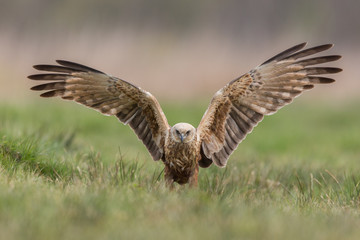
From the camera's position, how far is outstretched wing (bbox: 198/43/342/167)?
5566 mm

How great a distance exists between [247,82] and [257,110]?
310 mm

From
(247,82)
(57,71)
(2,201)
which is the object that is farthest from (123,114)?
(2,201)

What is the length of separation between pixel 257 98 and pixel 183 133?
3.01ft

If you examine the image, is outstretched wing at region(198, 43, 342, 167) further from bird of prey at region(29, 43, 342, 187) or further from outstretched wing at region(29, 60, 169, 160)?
outstretched wing at region(29, 60, 169, 160)

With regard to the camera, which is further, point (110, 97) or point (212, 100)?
point (110, 97)

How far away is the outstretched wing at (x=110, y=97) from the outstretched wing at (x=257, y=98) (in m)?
0.46

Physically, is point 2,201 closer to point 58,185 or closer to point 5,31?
point 58,185

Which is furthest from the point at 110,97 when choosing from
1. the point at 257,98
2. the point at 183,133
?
the point at 257,98

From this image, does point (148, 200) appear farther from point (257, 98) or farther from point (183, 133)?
point (257, 98)

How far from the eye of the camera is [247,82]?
551cm

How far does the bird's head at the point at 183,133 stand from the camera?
5152 millimetres

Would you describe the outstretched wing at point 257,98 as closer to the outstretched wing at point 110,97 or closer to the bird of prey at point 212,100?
the bird of prey at point 212,100

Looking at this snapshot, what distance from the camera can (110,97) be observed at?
5.62 meters

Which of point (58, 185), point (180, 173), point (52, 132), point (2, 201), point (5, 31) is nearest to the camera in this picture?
point (2, 201)
